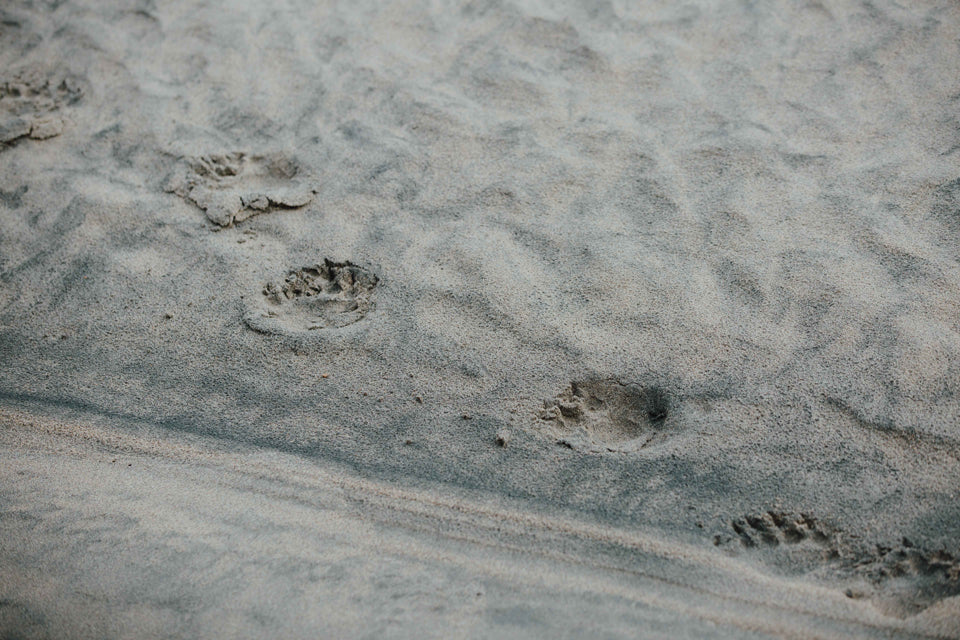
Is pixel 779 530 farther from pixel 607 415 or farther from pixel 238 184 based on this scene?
pixel 238 184

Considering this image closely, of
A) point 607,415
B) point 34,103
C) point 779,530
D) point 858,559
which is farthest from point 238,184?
point 858,559

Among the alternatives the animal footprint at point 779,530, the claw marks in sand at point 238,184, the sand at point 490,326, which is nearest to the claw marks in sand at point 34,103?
the sand at point 490,326

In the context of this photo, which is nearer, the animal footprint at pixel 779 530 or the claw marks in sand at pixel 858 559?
the claw marks in sand at pixel 858 559

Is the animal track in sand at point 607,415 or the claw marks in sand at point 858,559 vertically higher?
the claw marks in sand at point 858,559

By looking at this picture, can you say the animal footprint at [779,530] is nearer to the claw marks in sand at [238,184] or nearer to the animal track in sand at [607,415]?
the animal track in sand at [607,415]

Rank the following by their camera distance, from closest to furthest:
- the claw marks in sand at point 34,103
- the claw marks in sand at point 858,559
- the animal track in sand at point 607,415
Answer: the claw marks in sand at point 858,559
the animal track in sand at point 607,415
the claw marks in sand at point 34,103
